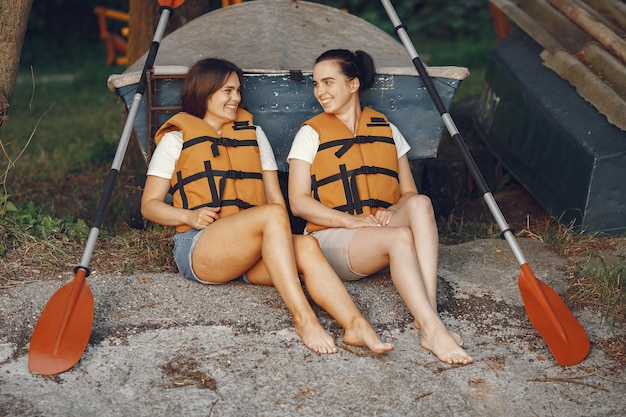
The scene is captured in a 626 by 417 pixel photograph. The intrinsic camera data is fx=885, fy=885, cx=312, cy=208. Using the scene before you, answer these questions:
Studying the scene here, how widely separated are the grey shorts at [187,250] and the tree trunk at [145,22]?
2752 mm

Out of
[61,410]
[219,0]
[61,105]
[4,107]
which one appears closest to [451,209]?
[4,107]

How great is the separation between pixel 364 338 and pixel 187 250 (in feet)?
2.99

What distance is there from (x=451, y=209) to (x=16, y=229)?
261cm

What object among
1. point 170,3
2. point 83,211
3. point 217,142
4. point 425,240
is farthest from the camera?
point 83,211

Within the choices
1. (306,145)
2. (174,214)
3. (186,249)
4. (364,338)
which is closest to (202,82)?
(306,145)

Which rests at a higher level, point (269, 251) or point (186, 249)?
point (269, 251)

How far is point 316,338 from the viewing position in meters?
3.46

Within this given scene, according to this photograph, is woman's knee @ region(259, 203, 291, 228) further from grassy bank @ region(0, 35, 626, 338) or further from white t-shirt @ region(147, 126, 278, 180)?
grassy bank @ region(0, 35, 626, 338)

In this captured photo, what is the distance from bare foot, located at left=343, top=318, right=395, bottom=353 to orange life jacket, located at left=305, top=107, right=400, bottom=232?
0.63 meters

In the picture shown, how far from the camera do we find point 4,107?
4.45 metres

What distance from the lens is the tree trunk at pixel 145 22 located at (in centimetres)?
627

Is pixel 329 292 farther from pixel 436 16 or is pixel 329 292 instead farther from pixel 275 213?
pixel 436 16

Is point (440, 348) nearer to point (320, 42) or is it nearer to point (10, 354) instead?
point (10, 354)

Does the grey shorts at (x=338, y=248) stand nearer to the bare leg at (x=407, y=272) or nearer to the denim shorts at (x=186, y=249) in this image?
the bare leg at (x=407, y=272)
